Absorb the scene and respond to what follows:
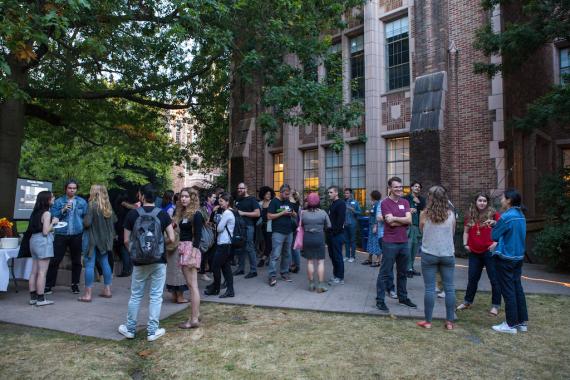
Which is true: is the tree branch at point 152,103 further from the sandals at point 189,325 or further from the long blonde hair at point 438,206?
the long blonde hair at point 438,206

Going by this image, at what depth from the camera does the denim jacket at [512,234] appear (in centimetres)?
518

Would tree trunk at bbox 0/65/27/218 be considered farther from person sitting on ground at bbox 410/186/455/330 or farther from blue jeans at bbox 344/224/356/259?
person sitting on ground at bbox 410/186/455/330

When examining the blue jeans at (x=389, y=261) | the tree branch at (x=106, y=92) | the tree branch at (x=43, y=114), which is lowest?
the blue jeans at (x=389, y=261)

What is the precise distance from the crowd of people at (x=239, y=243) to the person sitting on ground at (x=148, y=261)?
0.01 m

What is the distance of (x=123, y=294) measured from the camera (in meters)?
7.06

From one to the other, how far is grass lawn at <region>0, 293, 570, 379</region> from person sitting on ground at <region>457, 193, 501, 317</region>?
0.55 metres

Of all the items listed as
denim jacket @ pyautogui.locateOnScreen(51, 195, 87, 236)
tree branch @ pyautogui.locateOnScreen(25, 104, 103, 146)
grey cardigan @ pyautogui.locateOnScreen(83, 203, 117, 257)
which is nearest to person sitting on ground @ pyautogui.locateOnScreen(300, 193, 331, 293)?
grey cardigan @ pyautogui.locateOnScreen(83, 203, 117, 257)

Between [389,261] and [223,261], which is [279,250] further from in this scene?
[389,261]

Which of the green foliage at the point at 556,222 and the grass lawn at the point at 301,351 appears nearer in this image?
the grass lawn at the point at 301,351

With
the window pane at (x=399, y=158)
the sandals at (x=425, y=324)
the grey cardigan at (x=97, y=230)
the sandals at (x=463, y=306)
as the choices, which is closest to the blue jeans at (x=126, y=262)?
the grey cardigan at (x=97, y=230)

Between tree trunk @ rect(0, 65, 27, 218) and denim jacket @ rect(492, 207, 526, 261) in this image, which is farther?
tree trunk @ rect(0, 65, 27, 218)

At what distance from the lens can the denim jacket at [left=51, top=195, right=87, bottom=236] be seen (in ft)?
21.8

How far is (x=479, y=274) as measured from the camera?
19.9 ft

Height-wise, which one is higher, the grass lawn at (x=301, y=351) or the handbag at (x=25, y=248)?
the handbag at (x=25, y=248)
